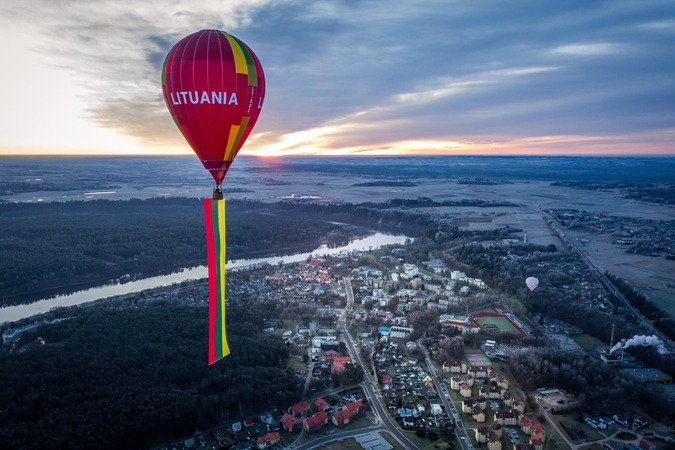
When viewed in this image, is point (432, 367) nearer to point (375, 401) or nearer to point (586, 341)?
point (375, 401)

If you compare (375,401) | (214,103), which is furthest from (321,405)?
(214,103)

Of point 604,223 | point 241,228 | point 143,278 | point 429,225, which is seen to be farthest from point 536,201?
point 143,278

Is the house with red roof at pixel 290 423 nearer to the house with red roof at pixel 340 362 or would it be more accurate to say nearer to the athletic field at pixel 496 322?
the house with red roof at pixel 340 362

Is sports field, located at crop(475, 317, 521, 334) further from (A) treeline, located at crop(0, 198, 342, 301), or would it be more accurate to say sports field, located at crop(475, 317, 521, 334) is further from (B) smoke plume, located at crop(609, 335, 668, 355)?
(A) treeline, located at crop(0, 198, 342, 301)

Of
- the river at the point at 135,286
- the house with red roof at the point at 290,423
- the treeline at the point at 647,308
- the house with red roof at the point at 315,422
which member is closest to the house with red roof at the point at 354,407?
the house with red roof at the point at 315,422

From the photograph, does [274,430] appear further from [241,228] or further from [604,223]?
[604,223]
